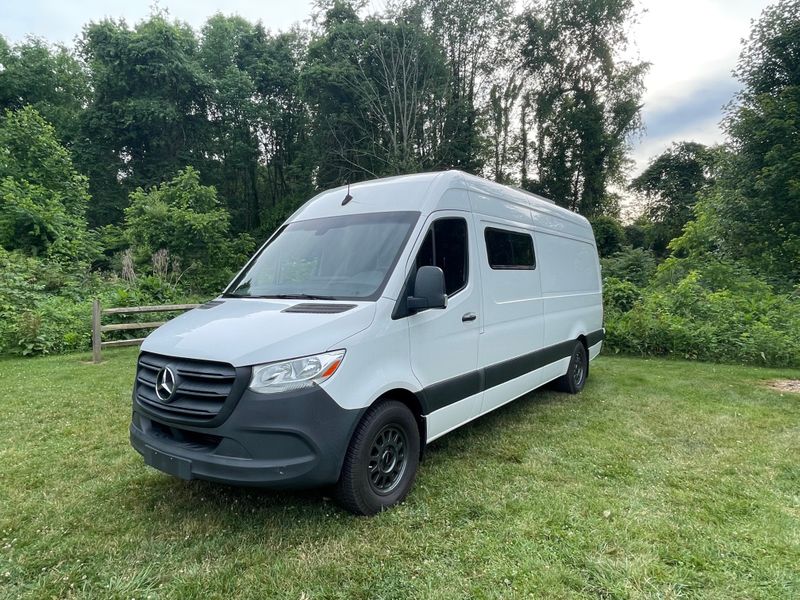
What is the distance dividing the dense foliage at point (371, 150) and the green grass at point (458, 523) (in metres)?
6.15

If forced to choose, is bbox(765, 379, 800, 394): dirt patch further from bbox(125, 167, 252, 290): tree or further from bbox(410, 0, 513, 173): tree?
bbox(410, 0, 513, 173): tree

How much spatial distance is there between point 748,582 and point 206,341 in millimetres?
3330

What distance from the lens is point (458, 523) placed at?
9.58ft

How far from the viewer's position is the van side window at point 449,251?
343 cm

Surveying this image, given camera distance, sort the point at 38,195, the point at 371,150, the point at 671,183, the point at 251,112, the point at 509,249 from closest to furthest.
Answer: the point at 509,249
the point at 38,195
the point at 371,150
the point at 251,112
the point at 671,183

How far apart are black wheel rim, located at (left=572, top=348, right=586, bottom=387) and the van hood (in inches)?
Result: 172

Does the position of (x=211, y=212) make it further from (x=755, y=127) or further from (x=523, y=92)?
(x=523, y=92)

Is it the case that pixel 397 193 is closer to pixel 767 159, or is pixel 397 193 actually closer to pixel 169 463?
pixel 169 463

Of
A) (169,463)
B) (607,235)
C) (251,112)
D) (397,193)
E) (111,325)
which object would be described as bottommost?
(169,463)

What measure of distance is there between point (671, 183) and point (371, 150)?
84.5 ft

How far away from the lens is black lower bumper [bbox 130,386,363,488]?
2.50m

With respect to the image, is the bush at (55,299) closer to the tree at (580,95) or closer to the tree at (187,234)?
the tree at (187,234)

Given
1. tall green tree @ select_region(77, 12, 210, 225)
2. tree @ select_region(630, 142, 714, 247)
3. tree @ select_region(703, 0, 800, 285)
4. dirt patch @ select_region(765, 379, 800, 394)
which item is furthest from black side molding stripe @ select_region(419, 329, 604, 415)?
tree @ select_region(630, 142, 714, 247)

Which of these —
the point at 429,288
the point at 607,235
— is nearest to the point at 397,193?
the point at 429,288
